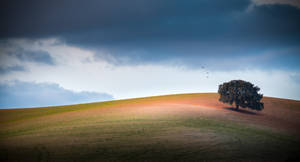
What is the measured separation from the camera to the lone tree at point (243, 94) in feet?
118

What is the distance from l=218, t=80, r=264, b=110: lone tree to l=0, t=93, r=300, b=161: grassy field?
2.72 m

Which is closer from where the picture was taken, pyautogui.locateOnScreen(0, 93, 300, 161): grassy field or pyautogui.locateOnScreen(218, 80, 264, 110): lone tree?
pyautogui.locateOnScreen(0, 93, 300, 161): grassy field

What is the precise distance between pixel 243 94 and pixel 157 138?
21.2 m

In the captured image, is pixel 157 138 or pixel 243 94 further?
pixel 243 94

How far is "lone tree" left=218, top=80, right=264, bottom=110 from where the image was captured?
36.0 meters

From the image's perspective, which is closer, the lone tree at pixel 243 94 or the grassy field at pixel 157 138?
the grassy field at pixel 157 138

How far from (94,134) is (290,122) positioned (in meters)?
28.6

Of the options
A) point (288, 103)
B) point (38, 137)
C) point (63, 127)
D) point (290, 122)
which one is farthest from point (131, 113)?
point (288, 103)

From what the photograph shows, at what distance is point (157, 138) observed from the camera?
68.8 ft

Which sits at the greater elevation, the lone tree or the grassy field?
the lone tree

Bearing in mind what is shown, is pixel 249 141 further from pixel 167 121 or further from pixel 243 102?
pixel 243 102

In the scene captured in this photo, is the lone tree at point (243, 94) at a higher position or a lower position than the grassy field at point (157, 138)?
higher

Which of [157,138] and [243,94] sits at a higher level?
[243,94]

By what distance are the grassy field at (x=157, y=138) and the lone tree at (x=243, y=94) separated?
2719mm
